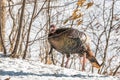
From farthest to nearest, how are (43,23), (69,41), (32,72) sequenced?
(43,23) < (69,41) < (32,72)

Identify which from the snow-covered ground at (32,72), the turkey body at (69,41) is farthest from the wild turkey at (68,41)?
the snow-covered ground at (32,72)

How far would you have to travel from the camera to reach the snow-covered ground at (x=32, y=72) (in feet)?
17.8

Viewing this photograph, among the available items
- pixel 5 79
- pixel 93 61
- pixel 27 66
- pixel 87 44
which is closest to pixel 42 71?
pixel 27 66

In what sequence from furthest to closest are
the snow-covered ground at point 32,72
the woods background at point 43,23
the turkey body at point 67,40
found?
the turkey body at point 67,40 < the woods background at point 43,23 < the snow-covered ground at point 32,72

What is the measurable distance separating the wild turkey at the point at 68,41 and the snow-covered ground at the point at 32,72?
0.90 meters

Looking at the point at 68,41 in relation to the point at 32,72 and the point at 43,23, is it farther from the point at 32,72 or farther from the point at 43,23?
the point at 43,23

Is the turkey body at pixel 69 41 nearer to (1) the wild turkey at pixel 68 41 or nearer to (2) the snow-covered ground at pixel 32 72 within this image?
(1) the wild turkey at pixel 68 41

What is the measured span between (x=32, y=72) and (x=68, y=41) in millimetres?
1536

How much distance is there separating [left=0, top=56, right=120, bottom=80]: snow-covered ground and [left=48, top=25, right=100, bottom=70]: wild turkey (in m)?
0.90

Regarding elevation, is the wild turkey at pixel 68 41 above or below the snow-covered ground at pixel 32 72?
above

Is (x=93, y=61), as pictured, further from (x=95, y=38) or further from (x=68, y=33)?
(x=95, y=38)

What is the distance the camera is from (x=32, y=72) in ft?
18.6

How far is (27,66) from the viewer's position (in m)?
5.95

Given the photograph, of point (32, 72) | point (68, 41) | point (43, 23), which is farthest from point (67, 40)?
point (43, 23)
